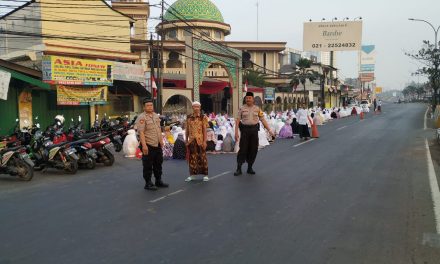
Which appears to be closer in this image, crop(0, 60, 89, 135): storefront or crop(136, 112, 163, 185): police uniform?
crop(136, 112, 163, 185): police uniform

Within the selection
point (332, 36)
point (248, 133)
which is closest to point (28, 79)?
point (248, 133)

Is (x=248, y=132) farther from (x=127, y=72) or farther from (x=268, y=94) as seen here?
(x=268, y=94)

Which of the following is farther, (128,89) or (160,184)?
(128,89)

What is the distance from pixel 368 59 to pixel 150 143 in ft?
252

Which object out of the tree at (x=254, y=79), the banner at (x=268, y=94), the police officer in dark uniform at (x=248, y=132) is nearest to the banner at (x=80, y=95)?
the police officer in dark uniform at (x=248, y=132)

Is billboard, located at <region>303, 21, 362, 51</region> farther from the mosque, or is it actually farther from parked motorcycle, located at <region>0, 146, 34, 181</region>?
parked motorcycle, located at <region>0, 146, 34, 181</region>

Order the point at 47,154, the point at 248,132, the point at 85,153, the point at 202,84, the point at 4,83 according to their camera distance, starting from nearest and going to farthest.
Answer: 1. the point at 248,132
2. the point at 47,154
3. the point at 85,153
4. the point at 4,83
5. the point at 202,84

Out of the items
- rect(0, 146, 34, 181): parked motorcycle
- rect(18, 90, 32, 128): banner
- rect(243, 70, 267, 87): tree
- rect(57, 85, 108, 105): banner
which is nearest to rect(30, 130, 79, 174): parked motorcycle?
rect(0, 146, 34, 181): parked motorcycle

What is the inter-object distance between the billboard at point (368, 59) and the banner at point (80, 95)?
65877mm

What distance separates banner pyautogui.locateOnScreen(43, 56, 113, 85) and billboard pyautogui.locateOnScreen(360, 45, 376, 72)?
65281 mm

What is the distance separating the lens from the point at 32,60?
21.7 meters

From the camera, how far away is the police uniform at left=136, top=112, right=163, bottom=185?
24.9 ft

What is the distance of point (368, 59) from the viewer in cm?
7788

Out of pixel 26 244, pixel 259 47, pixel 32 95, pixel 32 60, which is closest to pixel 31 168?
pixel 26 244
